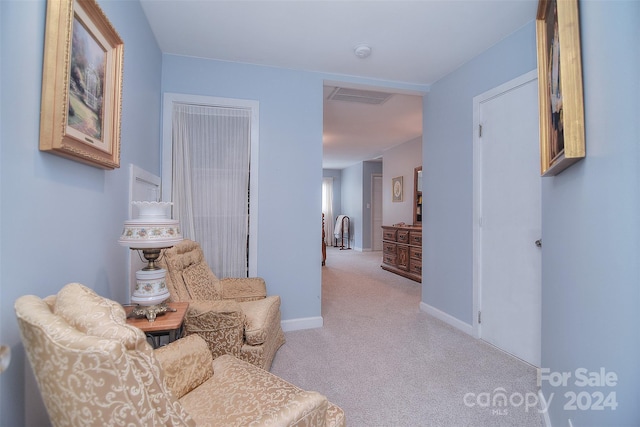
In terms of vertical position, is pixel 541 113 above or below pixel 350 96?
below

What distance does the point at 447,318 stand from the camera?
3.17 metres

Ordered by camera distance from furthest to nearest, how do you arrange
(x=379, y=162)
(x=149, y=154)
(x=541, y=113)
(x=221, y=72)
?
(x=379, y=162)
(x=221, y=72)
(x=149, y=154)
(x=541, y=113)

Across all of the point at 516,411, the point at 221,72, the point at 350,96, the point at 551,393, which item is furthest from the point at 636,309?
the point at 350,96

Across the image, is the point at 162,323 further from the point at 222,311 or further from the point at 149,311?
the point at 222,311

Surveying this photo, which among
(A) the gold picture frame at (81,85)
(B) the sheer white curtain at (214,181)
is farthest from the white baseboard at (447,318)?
(A) the gold picture frame at (81,85)

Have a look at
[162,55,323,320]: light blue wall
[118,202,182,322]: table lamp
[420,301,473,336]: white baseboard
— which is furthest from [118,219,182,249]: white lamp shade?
[420,301,473,336]: white baseboard

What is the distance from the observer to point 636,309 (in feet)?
2.89

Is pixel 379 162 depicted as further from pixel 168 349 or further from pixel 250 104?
pixel 168 349

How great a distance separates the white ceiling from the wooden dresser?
2701mm

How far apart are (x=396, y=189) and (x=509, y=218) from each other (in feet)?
15.1

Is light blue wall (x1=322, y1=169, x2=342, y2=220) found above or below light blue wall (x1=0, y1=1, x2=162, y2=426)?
above

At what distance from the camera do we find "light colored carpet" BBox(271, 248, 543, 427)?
1754 millimetres

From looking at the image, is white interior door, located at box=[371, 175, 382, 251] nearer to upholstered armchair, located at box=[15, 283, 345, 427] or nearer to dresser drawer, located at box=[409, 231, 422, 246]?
dresser drawer, located at box=[409, 231, 422, 246]

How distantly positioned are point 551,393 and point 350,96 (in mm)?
3431
